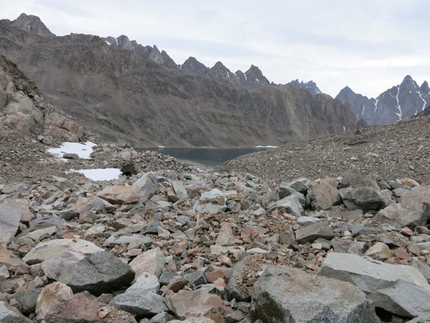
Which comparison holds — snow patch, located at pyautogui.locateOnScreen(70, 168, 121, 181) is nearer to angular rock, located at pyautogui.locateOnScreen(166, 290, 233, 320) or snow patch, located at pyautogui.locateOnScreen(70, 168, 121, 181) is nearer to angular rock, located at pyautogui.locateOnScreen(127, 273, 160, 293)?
angular rock, located at pyautogui.locateOnScreen(127, 273, 160, 293)

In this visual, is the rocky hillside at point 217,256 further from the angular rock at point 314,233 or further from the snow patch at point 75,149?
the snow patch at point 75,149

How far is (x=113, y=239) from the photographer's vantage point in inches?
228

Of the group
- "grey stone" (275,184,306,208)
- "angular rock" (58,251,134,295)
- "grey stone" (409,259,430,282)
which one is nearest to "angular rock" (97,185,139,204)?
"grey stone" (275,184,306,208)

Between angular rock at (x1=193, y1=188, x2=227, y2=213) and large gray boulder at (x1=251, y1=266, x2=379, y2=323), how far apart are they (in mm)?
3364

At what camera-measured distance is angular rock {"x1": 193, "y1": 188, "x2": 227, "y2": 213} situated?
7.20m

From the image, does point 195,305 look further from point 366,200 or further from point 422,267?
point 366,200

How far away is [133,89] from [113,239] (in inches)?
6187

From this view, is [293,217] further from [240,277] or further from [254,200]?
[240,277]

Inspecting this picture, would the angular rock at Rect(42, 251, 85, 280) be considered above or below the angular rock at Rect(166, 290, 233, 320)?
below

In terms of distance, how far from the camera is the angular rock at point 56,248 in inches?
200

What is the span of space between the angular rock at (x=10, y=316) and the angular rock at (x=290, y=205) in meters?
4.86

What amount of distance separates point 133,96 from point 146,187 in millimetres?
150786

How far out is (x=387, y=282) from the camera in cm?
385

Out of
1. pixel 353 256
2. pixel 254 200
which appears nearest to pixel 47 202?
pixel 254 200
